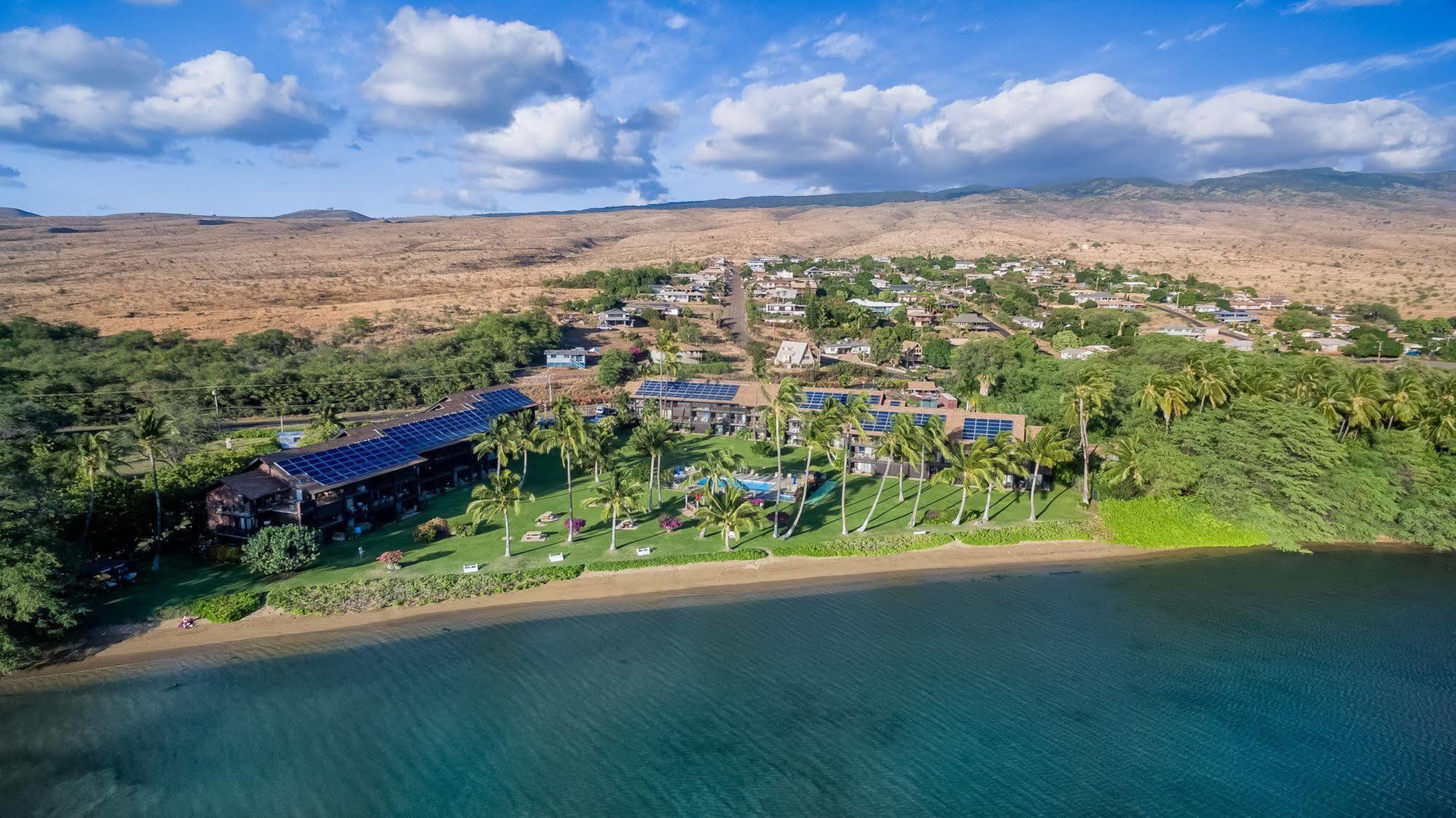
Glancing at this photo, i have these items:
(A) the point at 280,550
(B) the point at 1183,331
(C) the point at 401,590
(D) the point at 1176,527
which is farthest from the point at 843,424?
(B) the point at 1183,331

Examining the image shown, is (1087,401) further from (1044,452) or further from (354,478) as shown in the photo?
(354,478)

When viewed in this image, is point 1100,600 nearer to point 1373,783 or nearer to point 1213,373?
point 1373,783

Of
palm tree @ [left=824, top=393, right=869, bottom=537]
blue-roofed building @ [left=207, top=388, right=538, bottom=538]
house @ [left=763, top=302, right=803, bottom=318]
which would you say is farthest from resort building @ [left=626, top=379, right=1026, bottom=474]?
house @ [left=763, top=302, right=803, bottom=318]

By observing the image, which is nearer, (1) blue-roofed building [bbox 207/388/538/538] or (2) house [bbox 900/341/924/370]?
(1) blue-roofed building [bbox 207/388/538/538]

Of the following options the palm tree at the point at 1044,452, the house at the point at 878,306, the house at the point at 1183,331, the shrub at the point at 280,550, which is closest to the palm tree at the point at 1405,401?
the palm tree at the point at 1044,452

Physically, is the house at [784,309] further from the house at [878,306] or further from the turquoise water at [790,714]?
the turquoise water at [790,714]

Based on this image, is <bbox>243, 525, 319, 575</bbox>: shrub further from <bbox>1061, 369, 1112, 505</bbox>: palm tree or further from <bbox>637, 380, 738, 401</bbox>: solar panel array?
<bbox>1061, 369, 1112, 505</bbox>: palm tree
